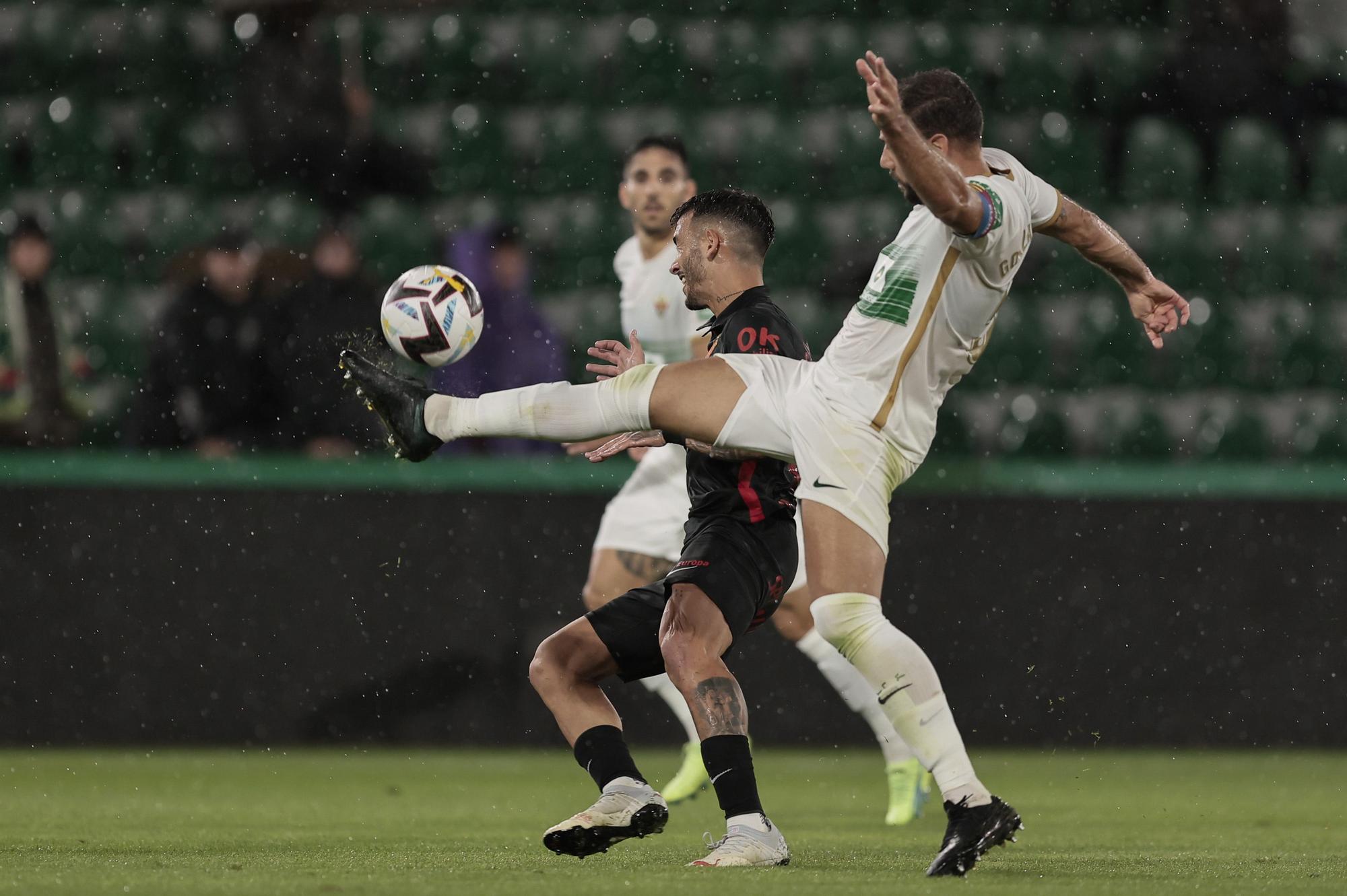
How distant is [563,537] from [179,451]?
6.64ft

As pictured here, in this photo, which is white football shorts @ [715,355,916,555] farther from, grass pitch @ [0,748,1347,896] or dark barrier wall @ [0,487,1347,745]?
dark barrier wall @ [0,487,1347,745]

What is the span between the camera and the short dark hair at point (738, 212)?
5.21 metres

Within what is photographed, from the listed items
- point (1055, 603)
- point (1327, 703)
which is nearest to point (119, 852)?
point (1055, 603)

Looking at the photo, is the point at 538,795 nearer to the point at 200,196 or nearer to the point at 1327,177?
the point at 200,196

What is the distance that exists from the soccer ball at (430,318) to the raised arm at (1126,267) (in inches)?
66.1

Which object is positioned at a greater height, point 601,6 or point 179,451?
point 601,6

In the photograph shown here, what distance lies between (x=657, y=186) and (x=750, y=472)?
274 centimetres

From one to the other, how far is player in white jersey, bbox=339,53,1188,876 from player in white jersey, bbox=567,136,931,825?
2252 millimetres

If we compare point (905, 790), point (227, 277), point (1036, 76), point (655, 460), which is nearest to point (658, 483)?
point (655, 460)

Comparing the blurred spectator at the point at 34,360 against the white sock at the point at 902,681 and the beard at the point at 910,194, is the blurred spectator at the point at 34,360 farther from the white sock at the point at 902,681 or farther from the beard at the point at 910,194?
the white sock at the point at 902,681

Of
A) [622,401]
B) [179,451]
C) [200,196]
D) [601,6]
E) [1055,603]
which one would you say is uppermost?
[601,6]

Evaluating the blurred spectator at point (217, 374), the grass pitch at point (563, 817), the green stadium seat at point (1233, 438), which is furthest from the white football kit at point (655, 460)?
the green stadium seat at point (1233, 438)

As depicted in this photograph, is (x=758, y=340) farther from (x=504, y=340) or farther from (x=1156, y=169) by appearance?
(x=1156, y=169)

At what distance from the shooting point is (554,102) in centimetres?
1261
